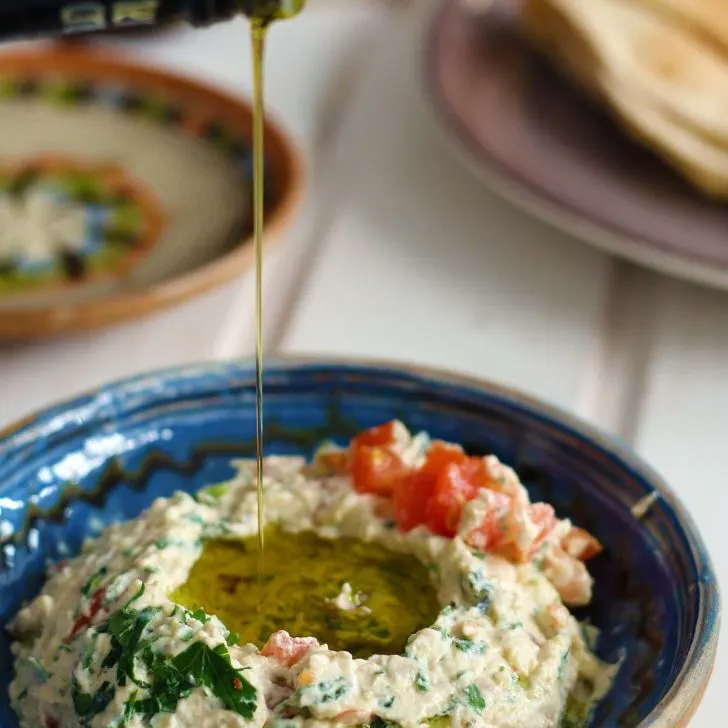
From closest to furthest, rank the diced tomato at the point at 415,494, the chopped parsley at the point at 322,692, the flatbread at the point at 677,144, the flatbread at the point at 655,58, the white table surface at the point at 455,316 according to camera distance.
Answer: the chopped parsley at the point at 322,692, the diced tomato at the point at 415,494, the white table surface at the point at 455,316, the flatbread at the point at 677,144, the flatbread at the point at 655,58

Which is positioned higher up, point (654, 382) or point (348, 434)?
point (348, 434)

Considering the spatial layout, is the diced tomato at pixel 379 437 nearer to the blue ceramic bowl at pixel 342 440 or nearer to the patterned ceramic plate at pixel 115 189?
the blue ceramic bowl at pixel 342 440

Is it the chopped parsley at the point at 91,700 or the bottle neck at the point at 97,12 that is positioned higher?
the bottle neck at the point at 97,12

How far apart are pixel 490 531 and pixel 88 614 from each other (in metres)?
0.37

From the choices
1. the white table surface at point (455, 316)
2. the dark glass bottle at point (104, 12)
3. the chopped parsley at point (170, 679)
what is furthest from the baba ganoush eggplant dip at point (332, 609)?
the dark glass bottle at point (104, 12)

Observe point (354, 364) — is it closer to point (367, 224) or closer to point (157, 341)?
point (157, 341)

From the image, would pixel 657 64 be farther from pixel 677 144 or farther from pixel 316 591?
pixel 316 591

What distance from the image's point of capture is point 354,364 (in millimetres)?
1299

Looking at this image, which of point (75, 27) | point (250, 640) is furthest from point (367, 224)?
point (250, 640)

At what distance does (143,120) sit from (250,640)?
1364 mm

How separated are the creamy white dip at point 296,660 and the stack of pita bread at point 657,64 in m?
0.91

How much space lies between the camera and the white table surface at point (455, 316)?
5.11 ft

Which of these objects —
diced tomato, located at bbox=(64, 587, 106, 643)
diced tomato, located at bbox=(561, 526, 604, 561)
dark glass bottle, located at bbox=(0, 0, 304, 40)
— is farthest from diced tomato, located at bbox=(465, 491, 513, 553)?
dark glass bottle, located at bbox=(0, 0, 304, 40)

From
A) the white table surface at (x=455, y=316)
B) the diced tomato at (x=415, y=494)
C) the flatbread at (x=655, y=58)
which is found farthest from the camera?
the flatbread at (x=655, y=58)
